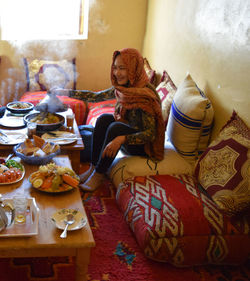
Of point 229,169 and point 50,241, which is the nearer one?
point 50,241

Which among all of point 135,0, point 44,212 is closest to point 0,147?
point 44,212

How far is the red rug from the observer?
62.9 inches

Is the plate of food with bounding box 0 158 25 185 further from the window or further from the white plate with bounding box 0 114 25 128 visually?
the window

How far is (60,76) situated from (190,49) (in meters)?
1.80

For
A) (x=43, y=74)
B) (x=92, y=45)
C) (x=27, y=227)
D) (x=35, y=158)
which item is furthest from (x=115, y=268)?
(x=92, y=45)

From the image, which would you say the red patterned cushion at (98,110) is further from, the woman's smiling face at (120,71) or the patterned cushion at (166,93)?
the woman's smiling face at (120,71)

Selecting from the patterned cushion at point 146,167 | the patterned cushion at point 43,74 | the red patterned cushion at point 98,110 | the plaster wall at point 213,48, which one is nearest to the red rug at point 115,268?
the patterned cushion at point 146,167

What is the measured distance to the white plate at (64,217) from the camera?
4.26 ft

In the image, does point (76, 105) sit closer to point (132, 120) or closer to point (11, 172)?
point (132, 120)

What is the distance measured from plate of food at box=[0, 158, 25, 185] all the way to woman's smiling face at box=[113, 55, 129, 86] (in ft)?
3.24

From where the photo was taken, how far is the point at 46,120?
234 centimetres

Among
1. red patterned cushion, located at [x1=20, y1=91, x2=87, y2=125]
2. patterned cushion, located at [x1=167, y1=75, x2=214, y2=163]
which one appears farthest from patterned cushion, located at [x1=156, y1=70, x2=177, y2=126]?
red patterned cushion, located at [x1=20, y1=91, x2=87, y2=125]

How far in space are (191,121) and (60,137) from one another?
0.94 metres

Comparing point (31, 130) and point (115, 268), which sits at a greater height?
point (31, 130)
